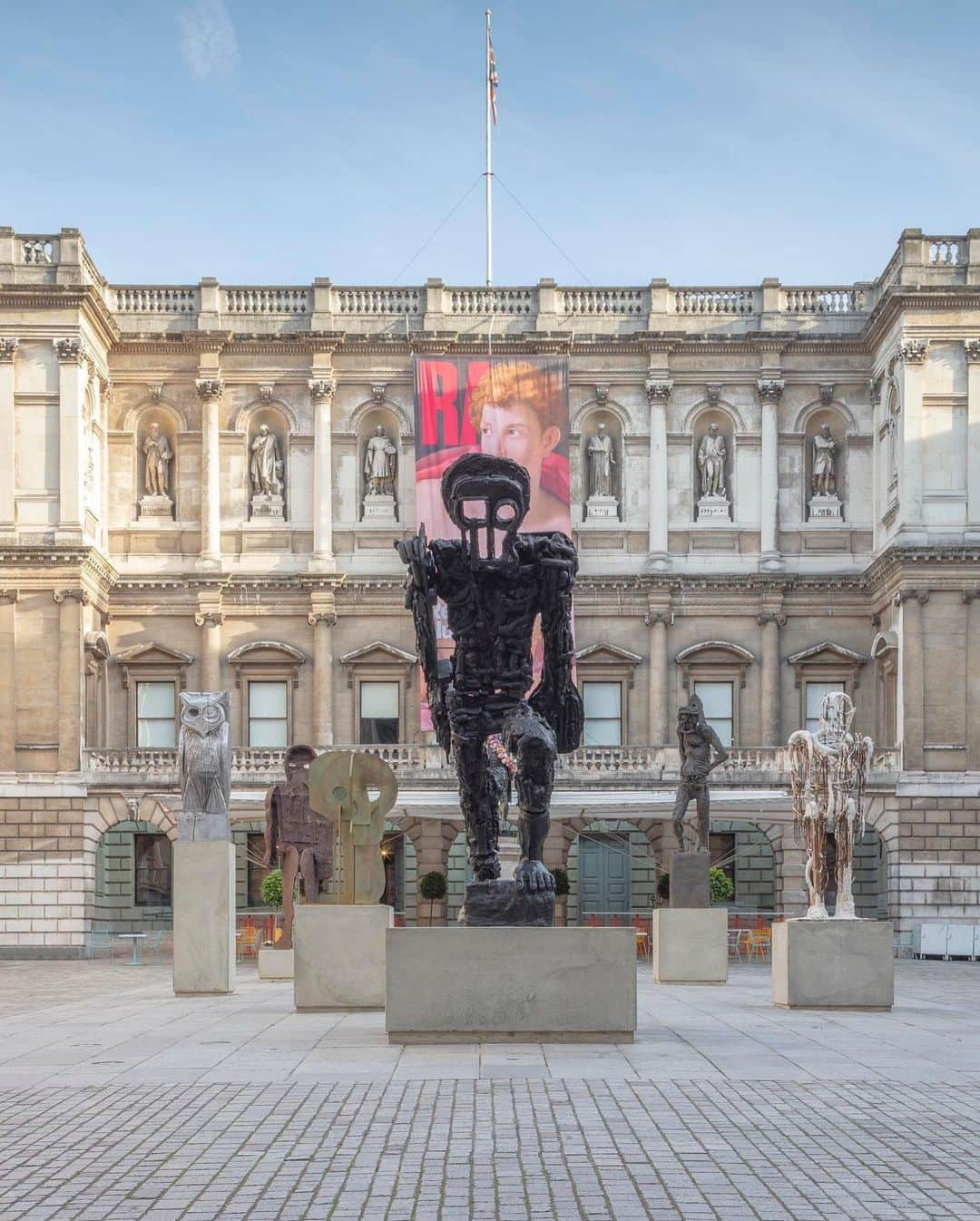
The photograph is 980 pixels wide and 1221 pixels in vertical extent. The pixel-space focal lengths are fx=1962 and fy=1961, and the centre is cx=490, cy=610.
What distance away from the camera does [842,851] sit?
21016 millimetres

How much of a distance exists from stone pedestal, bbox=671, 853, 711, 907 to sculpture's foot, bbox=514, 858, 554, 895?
1214cm

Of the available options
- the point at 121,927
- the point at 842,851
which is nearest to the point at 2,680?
the point at 121,927

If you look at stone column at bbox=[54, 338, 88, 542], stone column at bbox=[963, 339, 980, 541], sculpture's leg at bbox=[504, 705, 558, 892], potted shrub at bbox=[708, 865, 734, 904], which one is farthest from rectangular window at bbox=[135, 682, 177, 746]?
sculpture's leg at bbox=[504, 705, 558, 892]

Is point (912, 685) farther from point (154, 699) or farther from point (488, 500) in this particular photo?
point (488, 500)

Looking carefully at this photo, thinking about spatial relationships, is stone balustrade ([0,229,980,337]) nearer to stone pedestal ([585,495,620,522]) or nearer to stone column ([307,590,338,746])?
stone pedestal ([585,495,620,522])

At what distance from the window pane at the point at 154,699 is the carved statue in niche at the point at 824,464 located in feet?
52.8

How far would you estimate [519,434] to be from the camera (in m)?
45.1

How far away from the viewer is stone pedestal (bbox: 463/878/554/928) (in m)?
13.7

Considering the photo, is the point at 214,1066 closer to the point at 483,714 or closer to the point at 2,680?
the point at 483,714

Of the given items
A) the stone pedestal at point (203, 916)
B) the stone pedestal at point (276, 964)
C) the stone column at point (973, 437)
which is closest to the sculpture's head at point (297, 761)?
the stone pedestal at point (276, 964)

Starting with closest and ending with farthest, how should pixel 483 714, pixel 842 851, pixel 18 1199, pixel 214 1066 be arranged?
pixel 18 1199 < pixel 214 1066 < pixel 483 714 < pixel 842 851

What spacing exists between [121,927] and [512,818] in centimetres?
963

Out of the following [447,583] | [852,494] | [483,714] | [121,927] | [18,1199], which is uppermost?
[852,494]

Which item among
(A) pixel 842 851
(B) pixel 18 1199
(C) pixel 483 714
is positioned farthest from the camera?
(A) pixel 842 851
